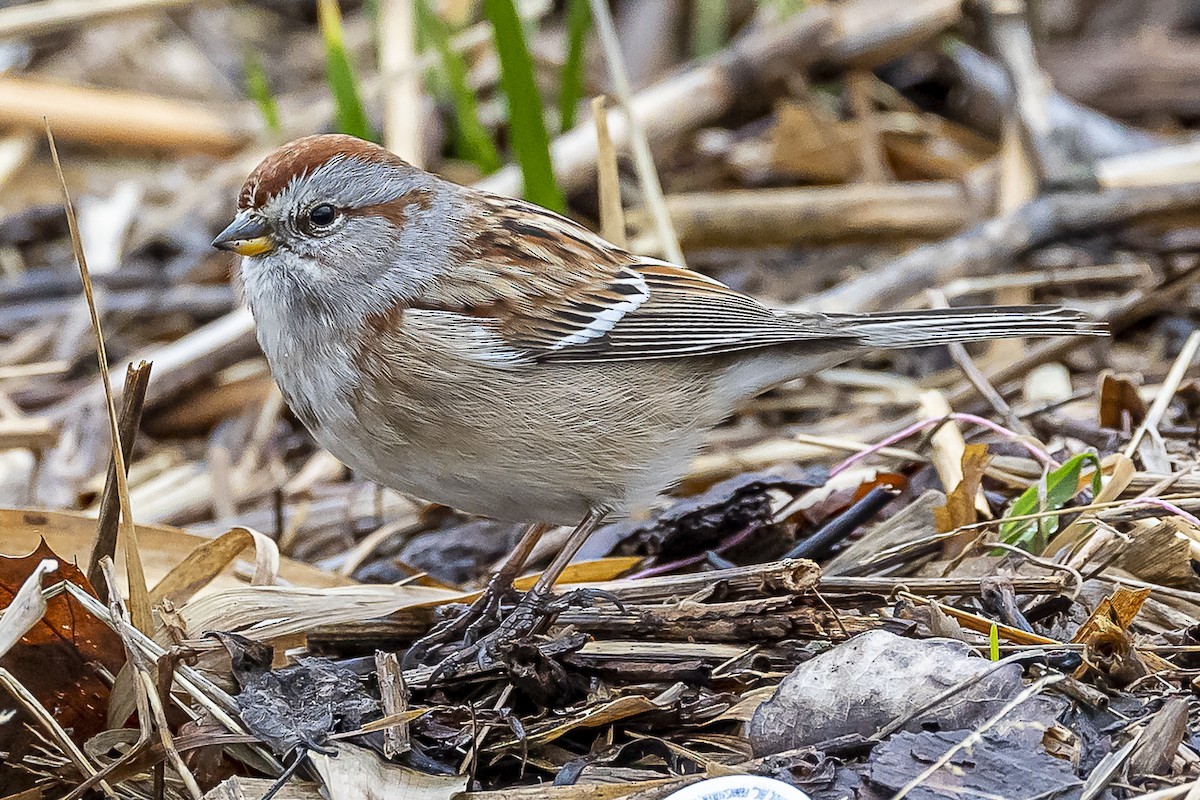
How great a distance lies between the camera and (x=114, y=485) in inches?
106

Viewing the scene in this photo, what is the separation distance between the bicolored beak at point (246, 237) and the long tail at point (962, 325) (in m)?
1.38

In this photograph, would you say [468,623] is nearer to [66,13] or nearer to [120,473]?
[120,473]

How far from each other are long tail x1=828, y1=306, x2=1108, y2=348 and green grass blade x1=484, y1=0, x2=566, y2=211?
4.54ft

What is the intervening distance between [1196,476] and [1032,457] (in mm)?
469

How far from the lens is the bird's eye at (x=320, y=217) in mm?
3232

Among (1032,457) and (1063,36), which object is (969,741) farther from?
(1063,36)

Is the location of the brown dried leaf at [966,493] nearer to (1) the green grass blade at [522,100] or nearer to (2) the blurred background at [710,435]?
(2) the blurred background at [710,435]

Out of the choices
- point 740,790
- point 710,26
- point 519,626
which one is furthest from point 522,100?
point 740,790

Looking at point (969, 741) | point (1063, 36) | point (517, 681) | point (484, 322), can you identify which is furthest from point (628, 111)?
point (1063, 36)

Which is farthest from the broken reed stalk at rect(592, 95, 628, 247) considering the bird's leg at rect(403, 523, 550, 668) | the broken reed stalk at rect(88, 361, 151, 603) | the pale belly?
the broken reed stalk at rect(88, 361, 151, 603)

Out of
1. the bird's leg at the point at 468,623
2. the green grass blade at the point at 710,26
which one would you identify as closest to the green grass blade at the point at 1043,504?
the bird's leg at the point at 468,623

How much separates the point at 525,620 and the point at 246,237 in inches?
43.7

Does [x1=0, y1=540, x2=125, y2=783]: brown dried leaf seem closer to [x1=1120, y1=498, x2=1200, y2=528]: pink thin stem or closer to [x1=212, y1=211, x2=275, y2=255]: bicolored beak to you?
[x1=212, y1=211, x2=275, y2=255]: bicolored beak

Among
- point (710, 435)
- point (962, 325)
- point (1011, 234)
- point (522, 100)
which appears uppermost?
point (522, 100)
